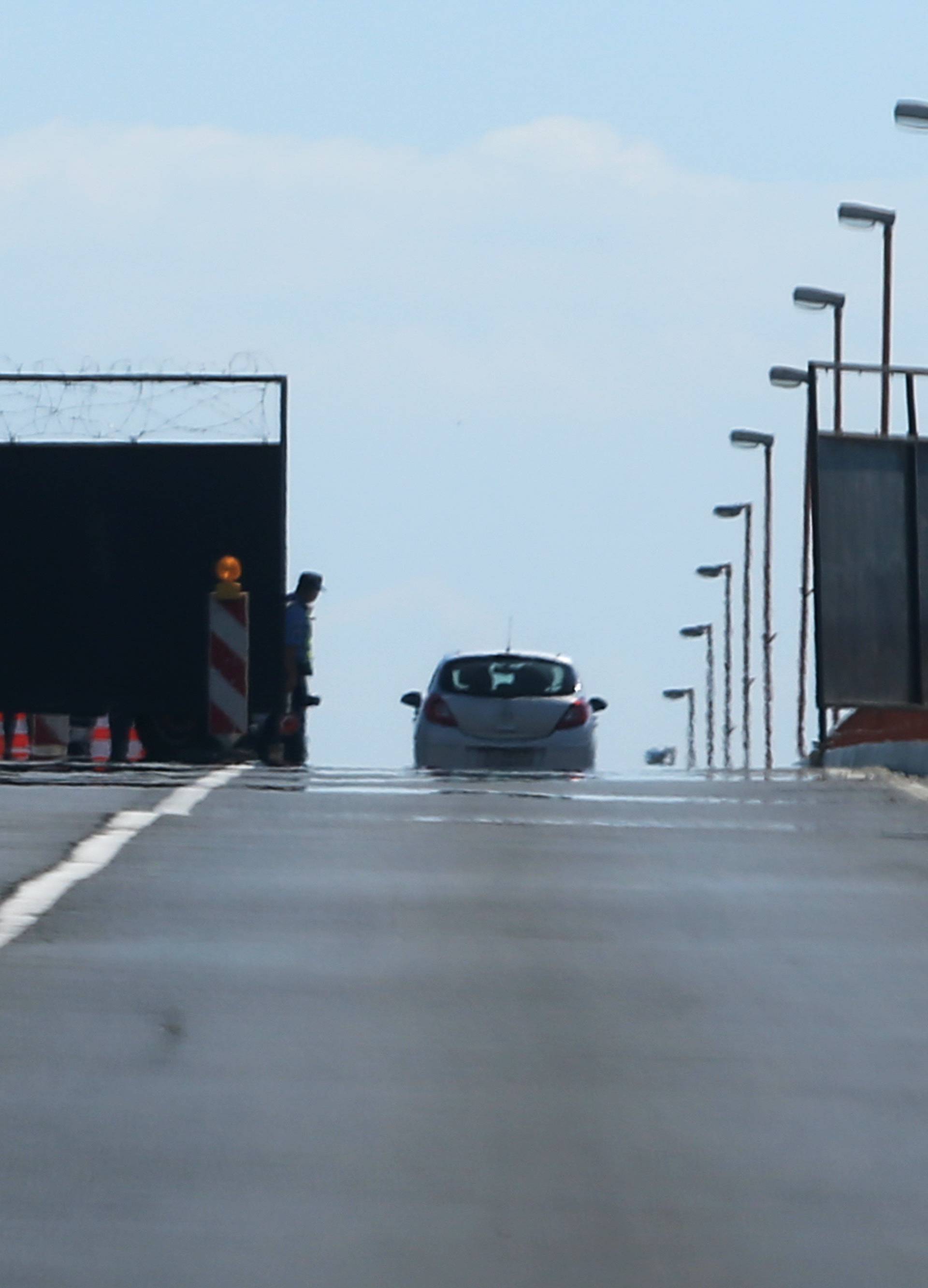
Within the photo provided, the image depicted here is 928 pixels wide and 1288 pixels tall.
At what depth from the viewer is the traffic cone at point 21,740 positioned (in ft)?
97.7

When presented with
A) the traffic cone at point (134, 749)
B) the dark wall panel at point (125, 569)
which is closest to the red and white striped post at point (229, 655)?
the dark wall panel at point (125, 569)

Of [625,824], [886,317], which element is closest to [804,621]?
[886,317]

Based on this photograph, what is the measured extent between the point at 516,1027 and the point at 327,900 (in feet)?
10.4

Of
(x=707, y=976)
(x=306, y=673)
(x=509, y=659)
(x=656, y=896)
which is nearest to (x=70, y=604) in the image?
(x=306, y=673)

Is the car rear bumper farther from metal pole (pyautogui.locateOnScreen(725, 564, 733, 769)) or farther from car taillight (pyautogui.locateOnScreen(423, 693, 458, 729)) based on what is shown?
metal pole (pyautogui.locateOnScreen(725, 564, 733, 769))

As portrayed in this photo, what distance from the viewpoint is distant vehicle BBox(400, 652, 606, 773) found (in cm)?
2522

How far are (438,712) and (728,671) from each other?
5515cm

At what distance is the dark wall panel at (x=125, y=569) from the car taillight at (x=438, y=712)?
213 cm

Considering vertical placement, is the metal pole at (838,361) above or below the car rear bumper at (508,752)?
above

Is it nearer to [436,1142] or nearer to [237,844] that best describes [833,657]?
[237,844]

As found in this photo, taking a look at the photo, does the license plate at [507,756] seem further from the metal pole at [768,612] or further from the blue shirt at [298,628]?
the metal pole at [768,612]

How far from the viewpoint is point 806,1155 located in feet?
20.0

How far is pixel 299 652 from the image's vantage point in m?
23.9

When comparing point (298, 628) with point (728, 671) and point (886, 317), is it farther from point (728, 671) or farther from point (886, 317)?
point (728, 671)
